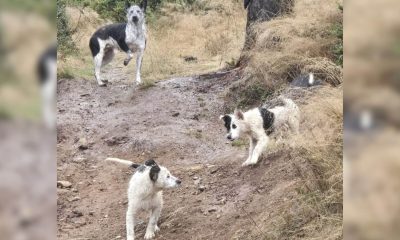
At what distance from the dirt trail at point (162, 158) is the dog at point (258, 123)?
4 cm

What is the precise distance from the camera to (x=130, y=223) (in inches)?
78.3

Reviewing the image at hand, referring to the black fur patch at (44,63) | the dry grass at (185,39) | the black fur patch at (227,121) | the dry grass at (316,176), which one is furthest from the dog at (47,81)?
the black fur patch at (227,121)

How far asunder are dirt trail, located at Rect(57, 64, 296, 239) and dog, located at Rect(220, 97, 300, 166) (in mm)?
42

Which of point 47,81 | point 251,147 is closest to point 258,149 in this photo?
point 251,147

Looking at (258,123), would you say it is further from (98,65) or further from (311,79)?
(98,65)

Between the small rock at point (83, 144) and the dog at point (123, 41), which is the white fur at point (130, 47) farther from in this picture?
the small rock at point (83, 144)

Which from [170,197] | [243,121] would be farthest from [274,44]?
[170,197]

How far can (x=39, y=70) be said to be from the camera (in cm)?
48

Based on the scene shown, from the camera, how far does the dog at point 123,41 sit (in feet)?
6.29

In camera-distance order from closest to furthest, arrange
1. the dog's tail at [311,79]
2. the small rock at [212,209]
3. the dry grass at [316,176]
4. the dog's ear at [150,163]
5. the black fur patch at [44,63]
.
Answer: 1. the black fur patch at [44,63]
2. the dry grass at [316,176]
3. the dog's tail at [311,79]
4. the small rock at [212,209]
5. the dog's ear at [150,163]

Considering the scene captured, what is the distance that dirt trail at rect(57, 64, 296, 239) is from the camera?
6.10 ft

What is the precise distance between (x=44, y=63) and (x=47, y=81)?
0.08 ft

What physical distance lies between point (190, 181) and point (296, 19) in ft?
2.33

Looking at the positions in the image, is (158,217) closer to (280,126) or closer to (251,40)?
(280,126)
